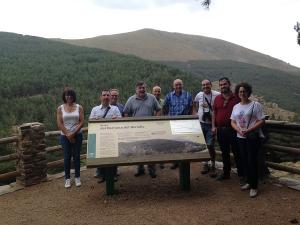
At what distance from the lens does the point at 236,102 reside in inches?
267

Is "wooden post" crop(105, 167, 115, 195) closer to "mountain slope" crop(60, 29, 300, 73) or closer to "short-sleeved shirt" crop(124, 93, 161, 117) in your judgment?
"short-sleeved shirt" crop(124, 93, 161, 117)

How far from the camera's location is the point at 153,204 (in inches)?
246

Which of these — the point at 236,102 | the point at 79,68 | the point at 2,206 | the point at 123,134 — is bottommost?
the point at 2,206

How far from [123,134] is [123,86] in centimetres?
3007

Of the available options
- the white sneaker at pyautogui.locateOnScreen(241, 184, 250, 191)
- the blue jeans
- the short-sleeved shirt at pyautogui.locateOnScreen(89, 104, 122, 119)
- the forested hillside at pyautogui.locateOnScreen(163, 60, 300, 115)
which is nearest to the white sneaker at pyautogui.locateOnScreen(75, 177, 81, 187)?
the blue jeans

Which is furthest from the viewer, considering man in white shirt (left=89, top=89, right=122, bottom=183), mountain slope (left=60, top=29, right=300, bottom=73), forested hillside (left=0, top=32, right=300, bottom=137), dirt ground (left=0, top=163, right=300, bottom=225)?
mountain slope (left=60, top=29, right=300, bottom=73)

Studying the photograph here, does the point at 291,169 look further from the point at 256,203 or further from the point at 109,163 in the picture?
the point at 109,163

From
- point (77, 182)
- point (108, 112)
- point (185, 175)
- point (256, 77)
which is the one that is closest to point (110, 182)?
point (77, 182)

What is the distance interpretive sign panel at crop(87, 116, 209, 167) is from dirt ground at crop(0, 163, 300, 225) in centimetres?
62

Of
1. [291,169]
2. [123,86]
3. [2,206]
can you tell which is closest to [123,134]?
[2,206]

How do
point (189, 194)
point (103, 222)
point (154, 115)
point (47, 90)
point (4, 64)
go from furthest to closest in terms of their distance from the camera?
point (4, 64) → point (47, 90) → point (154, 115) → point (189, 194) → point (103, 222)

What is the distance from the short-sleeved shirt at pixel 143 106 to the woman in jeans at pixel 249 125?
157 cm

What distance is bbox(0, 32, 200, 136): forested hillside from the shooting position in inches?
1098

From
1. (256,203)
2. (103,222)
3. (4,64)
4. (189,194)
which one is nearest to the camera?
(103,222)
